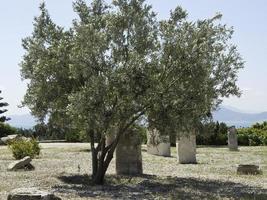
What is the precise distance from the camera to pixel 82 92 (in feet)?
50.3

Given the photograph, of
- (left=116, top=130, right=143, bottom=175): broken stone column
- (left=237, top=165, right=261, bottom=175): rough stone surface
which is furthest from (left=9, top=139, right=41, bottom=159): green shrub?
(left=237, top=165, right=261, bottom=175): rough stone surface

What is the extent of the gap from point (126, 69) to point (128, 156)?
6.70 meters

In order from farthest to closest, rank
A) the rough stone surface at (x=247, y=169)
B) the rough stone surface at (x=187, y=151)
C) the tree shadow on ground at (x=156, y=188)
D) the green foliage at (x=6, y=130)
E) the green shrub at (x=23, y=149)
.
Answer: the green foliage at (x=6, y=130)
the rough stone surface at (x=187, y=151)
the green shrub at (x=23, y=149)
the rough stone surface at (x=247, y=169)
the tree shadow on ground at (x=156, y=188)

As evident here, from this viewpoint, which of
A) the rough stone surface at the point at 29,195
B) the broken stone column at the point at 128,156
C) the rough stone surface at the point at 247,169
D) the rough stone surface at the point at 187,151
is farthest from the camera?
the rough stone surface at the point at 187,151

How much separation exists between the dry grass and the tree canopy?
1.56 meters

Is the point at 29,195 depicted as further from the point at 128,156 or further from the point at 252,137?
the point at 252,137

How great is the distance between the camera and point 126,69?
15500mm

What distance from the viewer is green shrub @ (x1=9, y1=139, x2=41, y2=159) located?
88.2 ft

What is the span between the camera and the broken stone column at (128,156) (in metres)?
21.3

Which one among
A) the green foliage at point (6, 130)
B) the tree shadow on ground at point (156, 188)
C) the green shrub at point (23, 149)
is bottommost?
the tree shadow on ground at point (156, 188)

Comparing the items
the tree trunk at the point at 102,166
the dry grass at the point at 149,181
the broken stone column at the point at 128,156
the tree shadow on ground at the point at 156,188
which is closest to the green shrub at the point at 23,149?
the dry grass at the point at 149,181

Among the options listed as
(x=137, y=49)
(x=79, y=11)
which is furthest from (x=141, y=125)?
(x=79, y=11)

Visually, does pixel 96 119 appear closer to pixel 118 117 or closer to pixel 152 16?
pixel 118 117

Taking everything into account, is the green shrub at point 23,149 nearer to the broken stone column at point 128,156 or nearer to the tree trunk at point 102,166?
the broken stone column at point 128,156
